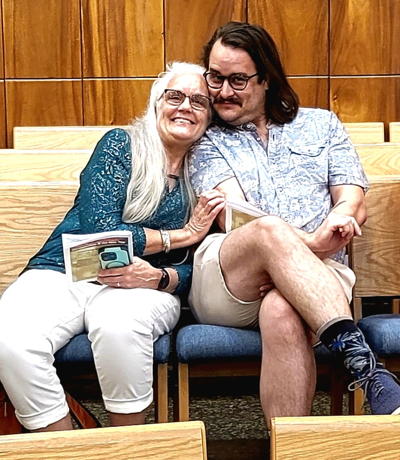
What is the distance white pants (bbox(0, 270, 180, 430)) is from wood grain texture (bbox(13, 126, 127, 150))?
1.81 m

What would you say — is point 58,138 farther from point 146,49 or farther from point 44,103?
point 146,49

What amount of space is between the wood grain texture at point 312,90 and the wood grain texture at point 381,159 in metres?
1.45

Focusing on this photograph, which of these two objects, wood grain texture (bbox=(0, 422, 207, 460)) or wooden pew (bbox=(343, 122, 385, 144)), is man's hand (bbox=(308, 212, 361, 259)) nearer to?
wood grain texture (bbox=(0, 422, 207, 460))

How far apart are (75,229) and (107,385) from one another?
58cm

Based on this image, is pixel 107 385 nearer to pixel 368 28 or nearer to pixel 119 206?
pixel 119 206

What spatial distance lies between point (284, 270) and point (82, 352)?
0.62m

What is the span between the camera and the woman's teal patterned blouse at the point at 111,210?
2676mm

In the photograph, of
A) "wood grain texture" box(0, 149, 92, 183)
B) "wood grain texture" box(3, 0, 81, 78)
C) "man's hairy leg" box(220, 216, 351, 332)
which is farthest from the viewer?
"wood grain texture" box(3, 0, 81, 78)

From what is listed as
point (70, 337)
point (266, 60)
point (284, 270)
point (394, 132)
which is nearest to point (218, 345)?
point (284, 270)

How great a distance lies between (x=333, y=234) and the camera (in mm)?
2504

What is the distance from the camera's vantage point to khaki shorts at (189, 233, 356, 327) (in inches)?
98.8

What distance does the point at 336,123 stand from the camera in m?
2.95

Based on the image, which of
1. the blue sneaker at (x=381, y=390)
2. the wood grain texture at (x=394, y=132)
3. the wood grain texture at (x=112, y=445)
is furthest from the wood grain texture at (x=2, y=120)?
the wood grain texture at (x=112, y=445)

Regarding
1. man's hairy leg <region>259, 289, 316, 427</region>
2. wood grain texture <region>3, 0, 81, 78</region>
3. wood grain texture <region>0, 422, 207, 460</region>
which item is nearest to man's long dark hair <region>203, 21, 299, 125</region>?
man's hairy leg <region>259, 289, 316, 427</region>
